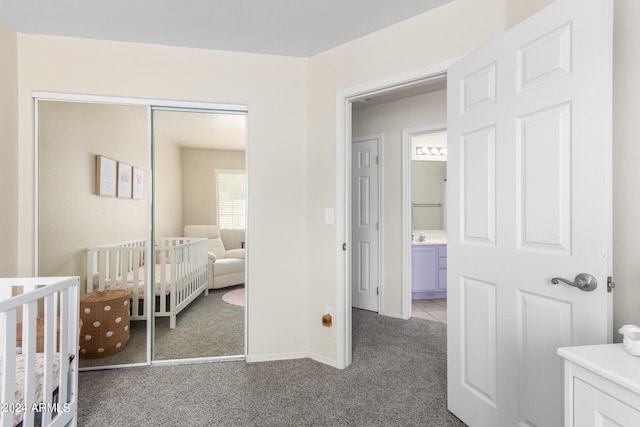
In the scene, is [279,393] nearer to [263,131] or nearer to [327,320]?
[327,320]

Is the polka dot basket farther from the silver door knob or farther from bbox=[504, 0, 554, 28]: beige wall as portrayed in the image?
bbox=[504, 0, 554, 28]: beige wall

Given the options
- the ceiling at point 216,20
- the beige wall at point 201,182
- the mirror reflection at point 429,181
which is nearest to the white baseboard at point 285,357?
the beige wall at point 201,182

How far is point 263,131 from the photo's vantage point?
2.55 metres

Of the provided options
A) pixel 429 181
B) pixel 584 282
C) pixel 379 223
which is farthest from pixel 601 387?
pixel 429 181

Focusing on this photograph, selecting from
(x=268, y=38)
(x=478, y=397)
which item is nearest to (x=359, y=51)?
(x=268, y=38)

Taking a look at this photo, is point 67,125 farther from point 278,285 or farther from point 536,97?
point 536,97

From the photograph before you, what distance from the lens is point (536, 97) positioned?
53.0 inches

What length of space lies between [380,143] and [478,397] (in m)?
2.70

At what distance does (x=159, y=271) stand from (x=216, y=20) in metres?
1.78

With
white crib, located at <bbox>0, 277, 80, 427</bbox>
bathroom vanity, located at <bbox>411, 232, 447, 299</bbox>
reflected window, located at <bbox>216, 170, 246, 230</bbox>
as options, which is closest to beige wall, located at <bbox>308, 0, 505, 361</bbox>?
reflected window, located at <bbox>216, 170, 246, 230</bbox>

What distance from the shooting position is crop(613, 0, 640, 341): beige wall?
3.81 ft

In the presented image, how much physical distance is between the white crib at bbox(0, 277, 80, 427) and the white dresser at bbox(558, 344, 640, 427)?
182cm

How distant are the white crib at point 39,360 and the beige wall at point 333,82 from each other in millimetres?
1508

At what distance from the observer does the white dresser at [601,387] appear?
78 cm
